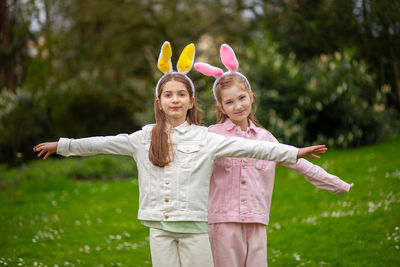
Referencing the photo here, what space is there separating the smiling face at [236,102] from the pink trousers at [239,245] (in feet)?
2.57

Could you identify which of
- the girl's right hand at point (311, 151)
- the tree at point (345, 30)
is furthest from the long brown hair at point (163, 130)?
the tree at point (345, 30)

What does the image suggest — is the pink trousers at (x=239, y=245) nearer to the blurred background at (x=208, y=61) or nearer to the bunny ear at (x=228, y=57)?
the bunny ear at (x=228, y=57)

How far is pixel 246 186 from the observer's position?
3076mm

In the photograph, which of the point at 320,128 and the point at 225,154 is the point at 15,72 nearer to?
the point at 320,128

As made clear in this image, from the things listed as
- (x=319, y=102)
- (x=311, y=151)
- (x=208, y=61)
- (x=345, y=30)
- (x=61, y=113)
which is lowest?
(x=61, y=113)

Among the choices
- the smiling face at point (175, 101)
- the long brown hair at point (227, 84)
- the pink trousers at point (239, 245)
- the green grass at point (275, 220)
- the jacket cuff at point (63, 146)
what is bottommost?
the green grass at point (275, 220)

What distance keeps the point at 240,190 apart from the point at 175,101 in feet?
2.56

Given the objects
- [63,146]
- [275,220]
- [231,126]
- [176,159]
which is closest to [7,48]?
[275,220]

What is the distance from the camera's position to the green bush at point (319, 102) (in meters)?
10.2

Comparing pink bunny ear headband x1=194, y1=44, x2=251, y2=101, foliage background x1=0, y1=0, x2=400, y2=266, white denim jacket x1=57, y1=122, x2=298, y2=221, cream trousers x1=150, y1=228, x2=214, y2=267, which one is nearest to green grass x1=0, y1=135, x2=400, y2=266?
foliage background x1=0, y1=0, x2=400, y2=266

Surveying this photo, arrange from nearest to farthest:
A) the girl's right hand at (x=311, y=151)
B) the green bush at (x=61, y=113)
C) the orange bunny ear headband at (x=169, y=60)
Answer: the girl's right hand at (x=311, y=151) < the orange bunny ear headband at (x=169, y=60) < the green bush at (x=61, y=113)

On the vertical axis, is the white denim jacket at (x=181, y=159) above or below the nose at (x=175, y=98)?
below

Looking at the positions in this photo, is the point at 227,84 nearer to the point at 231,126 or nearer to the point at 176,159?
the point at 231,126

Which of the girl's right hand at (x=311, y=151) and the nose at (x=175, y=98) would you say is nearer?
the girl's right hand at (x=311, y=151)
